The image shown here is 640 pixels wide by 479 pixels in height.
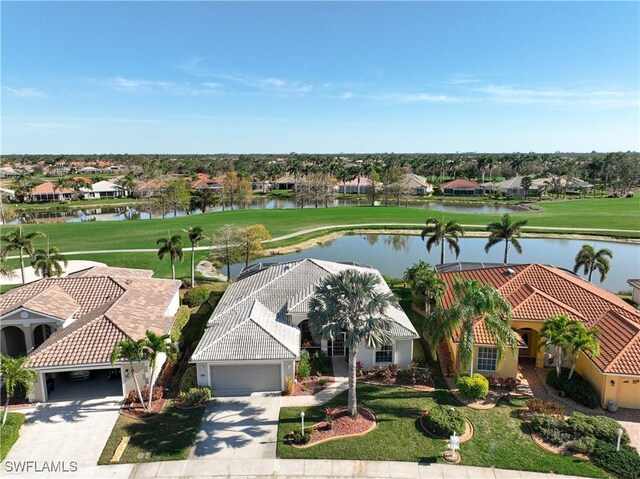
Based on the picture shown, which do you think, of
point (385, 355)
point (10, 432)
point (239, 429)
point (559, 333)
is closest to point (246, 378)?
point (239, 429)

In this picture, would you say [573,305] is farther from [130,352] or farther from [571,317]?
[130,352]

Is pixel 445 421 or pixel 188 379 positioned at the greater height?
pixel 445 421

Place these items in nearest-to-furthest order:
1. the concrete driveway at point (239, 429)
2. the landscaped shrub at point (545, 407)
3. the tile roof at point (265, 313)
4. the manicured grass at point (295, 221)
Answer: the concrete driveway at point (239, 429) → the landscaped shrub at point (545, 407) → the tile roof at point (265, 313) → the manicured grass at point (295, 221)

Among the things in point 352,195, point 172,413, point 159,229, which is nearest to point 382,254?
point 159,229

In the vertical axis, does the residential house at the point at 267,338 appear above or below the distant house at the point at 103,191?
below

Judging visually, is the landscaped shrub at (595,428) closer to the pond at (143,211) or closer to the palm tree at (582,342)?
the palm tree at (582,342)

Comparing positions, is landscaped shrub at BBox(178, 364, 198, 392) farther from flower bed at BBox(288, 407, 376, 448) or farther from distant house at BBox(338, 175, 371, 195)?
distant house at BBox(338, 175, 371, 195)

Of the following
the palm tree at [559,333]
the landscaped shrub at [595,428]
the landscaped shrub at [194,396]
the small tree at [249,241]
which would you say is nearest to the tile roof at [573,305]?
the palm tree at [559,333]

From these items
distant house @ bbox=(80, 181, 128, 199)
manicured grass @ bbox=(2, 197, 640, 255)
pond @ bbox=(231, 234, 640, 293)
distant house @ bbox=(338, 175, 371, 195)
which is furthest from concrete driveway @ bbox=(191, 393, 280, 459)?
distant house @ bbox=(338, 175, 371, 195)
